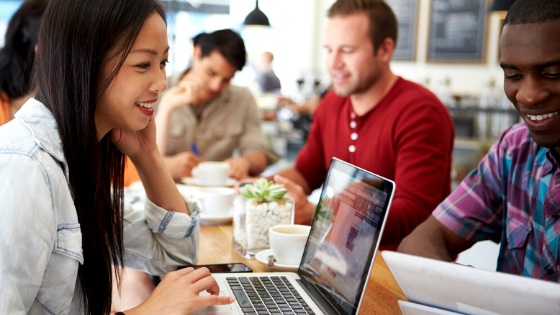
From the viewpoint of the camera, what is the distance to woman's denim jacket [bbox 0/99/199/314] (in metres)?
0.63

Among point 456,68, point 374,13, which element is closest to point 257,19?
point 374,13

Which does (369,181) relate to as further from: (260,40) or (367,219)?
(260,40)

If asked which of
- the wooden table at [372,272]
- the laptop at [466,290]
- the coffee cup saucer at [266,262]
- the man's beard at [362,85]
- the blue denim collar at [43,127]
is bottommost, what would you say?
the wooden table at [372,272]

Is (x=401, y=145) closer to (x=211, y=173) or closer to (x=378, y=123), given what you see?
(x=378, y=123)

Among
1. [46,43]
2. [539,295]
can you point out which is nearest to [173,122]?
[46,43]

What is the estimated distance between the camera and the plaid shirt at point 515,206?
1.03m

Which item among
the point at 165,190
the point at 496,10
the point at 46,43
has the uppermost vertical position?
the point at 496,10

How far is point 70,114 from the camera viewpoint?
0.77 meters

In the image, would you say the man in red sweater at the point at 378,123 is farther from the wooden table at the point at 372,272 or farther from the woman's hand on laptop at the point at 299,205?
the wooden table at the point at 372,272

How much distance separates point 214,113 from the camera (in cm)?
253

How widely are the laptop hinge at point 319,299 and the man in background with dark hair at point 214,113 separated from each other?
1.16 meters

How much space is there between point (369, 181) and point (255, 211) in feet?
1.42

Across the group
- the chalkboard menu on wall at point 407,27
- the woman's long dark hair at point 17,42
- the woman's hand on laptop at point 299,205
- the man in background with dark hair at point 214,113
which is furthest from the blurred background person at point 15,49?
the chalkboard menu on wall at point 407,27

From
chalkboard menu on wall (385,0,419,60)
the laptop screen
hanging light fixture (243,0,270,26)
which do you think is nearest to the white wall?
chalkboard menu on wall (385,0,419,60)
